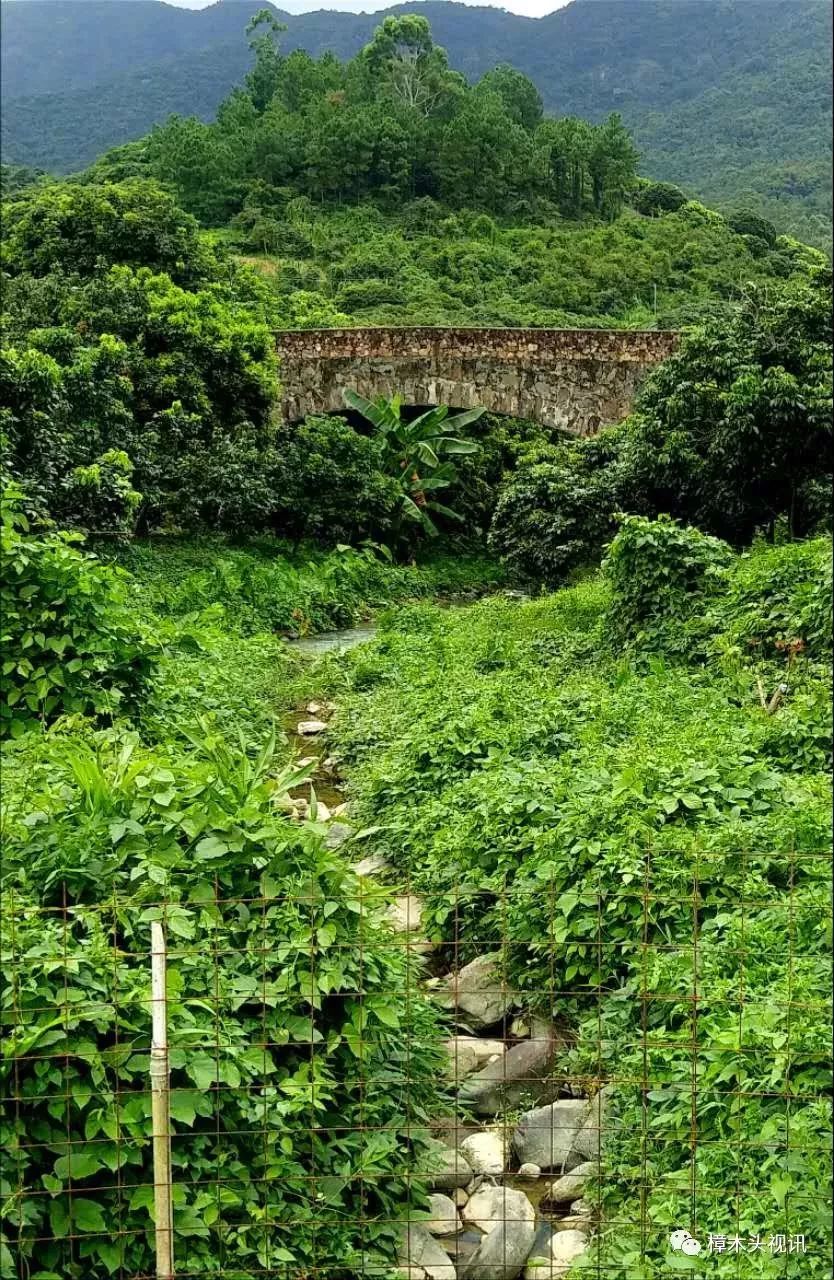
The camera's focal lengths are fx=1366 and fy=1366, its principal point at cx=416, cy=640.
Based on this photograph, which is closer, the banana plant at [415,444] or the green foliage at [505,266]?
the banana plant at [415,444]

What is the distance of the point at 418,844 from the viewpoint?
6.21 m

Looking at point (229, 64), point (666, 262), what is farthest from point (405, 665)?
point (229, 64)

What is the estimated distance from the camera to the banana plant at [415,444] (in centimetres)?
2002

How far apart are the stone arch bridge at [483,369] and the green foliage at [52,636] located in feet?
44.2

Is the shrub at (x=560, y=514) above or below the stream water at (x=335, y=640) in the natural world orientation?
above

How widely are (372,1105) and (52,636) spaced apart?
3.45 metres

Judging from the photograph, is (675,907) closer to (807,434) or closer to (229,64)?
(807,434)

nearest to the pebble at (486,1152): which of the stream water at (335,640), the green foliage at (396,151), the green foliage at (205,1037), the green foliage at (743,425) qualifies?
the green foliage at (205,1037)

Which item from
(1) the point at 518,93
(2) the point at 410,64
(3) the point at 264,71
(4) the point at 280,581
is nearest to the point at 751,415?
(4) the point at 280,581

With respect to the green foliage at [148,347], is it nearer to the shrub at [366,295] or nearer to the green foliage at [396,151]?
the shrub at [366,295]

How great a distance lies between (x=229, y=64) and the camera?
4856 centimetres

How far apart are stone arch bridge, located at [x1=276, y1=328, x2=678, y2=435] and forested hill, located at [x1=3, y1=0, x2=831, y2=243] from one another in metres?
13.6

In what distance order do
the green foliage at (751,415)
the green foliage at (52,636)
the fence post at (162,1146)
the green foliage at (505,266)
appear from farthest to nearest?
the green foliage at (505,266) → the green foliage at (751,415) → the green foliage at (52,636) → the fence post at (162,1146)

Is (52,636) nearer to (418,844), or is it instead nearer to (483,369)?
(418,844)
